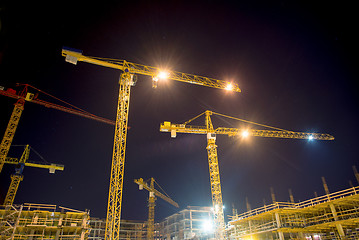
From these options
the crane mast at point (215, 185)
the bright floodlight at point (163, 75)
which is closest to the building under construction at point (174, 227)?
A: the crane mast at point (215, 185)

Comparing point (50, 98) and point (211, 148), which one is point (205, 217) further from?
point (50, 98)

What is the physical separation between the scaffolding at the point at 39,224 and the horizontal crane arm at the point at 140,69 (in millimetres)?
20284

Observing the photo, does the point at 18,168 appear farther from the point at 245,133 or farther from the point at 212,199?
the point at 245,133

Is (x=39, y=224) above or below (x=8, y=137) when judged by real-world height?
below

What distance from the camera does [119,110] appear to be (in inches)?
1426

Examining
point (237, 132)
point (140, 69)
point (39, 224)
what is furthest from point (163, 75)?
point (39, 224)

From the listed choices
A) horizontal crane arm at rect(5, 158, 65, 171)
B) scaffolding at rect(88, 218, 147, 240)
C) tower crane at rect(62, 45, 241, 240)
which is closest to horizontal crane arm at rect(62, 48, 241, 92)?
tower crane at rect(62, 45, 241, 240)

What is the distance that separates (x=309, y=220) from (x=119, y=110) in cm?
3068

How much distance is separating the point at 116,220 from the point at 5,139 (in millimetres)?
30205

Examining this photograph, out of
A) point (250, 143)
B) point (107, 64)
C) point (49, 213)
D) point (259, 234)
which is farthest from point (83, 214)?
point (250, 143)

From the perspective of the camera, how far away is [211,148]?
4828 centimetres

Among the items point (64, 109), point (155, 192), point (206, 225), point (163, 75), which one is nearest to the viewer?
point (163, 75)

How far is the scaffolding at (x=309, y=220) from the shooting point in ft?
86.5

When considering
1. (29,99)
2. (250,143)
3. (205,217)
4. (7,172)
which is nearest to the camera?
(29,99)
